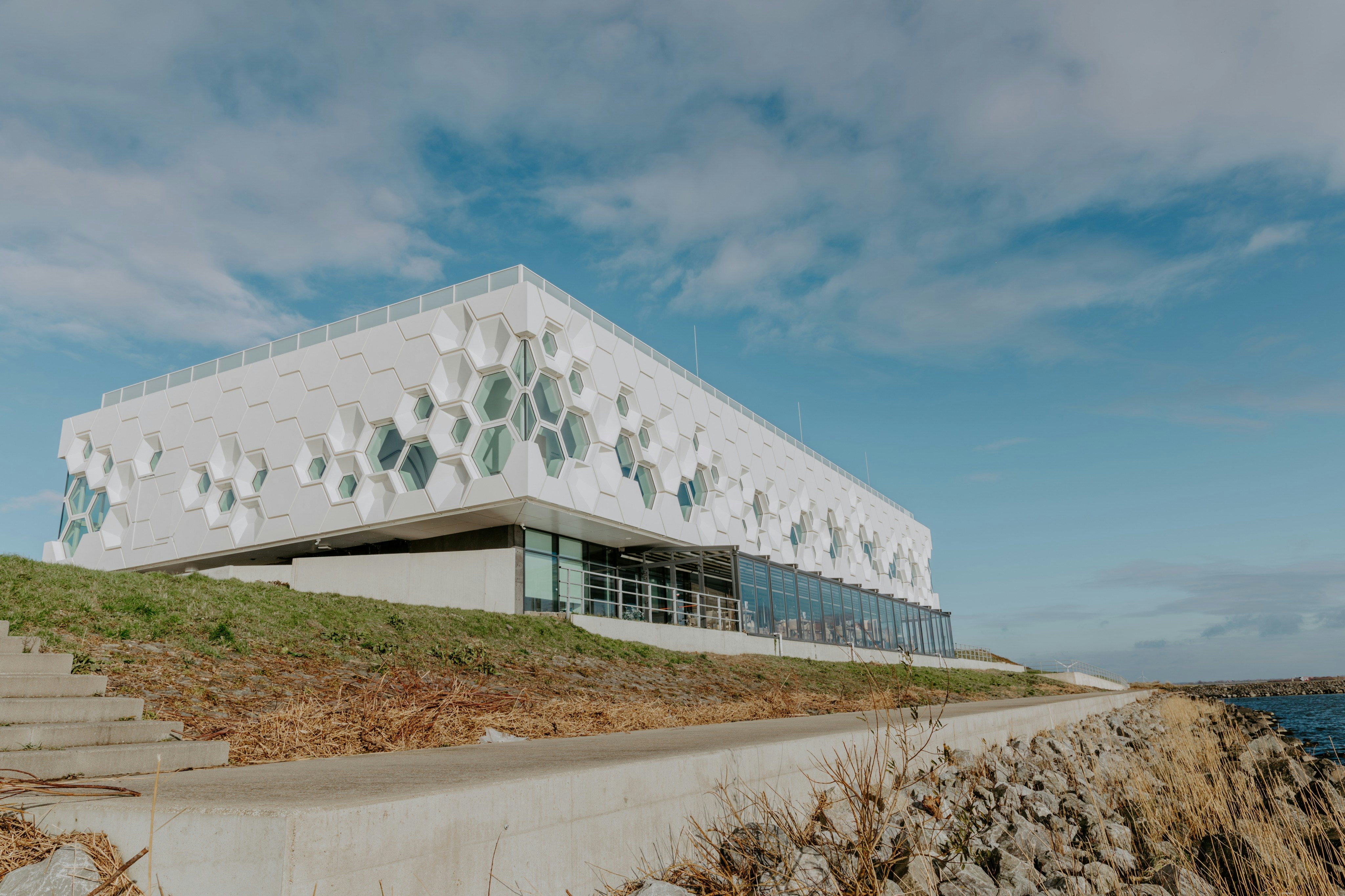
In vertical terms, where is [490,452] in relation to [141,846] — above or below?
above

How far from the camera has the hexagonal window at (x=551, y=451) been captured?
2344 centimetres

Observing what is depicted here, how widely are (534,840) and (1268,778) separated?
10.8 meters

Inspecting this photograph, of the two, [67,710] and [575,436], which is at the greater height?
[575,436]

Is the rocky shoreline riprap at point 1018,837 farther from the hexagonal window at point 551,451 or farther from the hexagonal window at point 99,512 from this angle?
the hexagonal window at point 99,512

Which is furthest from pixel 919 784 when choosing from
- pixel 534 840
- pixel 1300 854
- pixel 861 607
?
pixel 861 607

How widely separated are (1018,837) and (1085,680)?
167 ft

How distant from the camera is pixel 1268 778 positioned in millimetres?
9922

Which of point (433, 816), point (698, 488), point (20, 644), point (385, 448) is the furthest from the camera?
point (698, 488)

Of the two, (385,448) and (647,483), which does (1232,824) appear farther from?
(385,448)

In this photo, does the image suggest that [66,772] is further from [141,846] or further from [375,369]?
[375,369]

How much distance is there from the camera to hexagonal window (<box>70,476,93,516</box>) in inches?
1345

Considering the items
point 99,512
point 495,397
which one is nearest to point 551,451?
point 495,397

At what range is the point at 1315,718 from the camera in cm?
3812

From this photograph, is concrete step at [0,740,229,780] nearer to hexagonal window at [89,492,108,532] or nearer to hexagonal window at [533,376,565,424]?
hexagonal window at [533,376,565,424]
